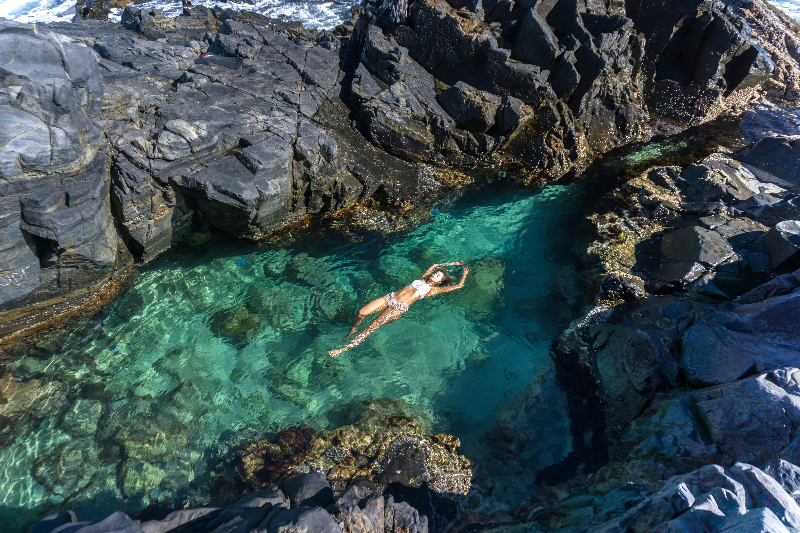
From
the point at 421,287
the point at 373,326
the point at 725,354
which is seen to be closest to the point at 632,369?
the point at 725,354

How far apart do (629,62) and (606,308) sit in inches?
452

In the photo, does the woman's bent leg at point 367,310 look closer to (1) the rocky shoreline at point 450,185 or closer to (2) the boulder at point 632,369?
(1) the rocky shoreline at point 450,185

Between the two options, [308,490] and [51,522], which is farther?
[308,490]

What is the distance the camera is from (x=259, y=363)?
934cm

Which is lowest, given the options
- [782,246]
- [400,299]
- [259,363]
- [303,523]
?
[259,363]

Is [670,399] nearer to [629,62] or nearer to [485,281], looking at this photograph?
[485,281]

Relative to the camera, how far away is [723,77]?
691 inches

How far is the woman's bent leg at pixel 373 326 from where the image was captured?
30.7ft

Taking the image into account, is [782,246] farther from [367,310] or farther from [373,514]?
[373,514]

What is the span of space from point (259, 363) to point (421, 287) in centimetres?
400

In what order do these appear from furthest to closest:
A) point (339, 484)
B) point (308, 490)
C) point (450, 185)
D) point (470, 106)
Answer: point (470, 106) < point (450, 185) < point (339, 484) < point (308, 490)

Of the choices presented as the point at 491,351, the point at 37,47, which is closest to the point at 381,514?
the point at 491,351

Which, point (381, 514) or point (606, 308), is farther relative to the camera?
point (606, 308)

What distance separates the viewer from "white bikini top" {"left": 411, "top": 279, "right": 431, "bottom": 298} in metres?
10.2
